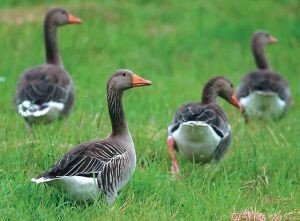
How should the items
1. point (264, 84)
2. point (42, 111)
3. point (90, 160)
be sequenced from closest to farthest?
point (90, 160) → point (42, 111) → point (264, 84)

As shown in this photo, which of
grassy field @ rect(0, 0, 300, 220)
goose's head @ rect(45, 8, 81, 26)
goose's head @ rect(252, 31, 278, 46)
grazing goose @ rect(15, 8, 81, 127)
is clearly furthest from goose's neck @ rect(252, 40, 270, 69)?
grazing goose @ rect(15, 8, 81, 127)

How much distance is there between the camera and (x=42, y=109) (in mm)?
10680

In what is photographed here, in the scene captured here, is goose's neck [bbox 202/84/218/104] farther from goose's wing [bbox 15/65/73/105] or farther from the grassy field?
goose's wing [bbox 15/65/73/105]

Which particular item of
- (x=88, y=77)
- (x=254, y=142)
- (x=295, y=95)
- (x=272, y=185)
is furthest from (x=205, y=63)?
(x=272, y=185)

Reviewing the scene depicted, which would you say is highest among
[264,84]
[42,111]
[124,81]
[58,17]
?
[58,17]

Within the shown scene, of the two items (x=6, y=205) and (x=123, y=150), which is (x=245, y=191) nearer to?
(x=123, y=150)

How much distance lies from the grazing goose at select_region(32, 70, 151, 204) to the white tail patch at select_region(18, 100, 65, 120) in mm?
2124

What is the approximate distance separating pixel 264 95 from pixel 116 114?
4986mm

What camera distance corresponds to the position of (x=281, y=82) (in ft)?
42.5

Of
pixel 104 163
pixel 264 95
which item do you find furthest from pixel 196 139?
pixel 264 95

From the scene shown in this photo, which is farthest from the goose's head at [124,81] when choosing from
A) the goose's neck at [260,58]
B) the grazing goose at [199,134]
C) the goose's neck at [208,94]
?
the goose's neck at [260,58]

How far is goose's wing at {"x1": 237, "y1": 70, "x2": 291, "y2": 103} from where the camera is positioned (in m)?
12.8

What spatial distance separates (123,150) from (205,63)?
332 inches

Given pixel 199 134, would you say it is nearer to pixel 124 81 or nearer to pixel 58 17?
pixel 124 81
